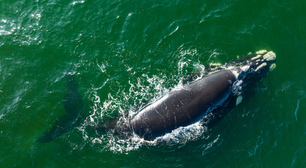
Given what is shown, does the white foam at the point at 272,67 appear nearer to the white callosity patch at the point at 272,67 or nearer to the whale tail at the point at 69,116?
the white callosity patch at the point at 272,67

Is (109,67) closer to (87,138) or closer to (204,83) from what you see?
(87,138)

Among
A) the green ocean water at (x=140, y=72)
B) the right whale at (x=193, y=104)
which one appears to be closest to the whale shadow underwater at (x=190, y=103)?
the right whale at (x=193, y=104)

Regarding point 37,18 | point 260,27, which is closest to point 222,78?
point 260,27

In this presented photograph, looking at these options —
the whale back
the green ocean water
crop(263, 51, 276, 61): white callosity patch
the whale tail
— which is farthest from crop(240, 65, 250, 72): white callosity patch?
the whale tail

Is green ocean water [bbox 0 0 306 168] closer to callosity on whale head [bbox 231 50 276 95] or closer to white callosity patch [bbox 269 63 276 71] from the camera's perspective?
white callosity patch [bbox 269 63 276 71]

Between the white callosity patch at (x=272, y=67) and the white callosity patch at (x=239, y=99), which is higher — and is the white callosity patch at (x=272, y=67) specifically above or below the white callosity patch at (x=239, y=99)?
above

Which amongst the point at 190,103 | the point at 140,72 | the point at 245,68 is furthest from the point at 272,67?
the point at 140,72

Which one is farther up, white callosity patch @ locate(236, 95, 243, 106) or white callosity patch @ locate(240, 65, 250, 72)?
white callosity patch @ locate(240, 65, 250, 72)

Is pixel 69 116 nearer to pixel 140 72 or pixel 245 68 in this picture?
pixel 140 72
